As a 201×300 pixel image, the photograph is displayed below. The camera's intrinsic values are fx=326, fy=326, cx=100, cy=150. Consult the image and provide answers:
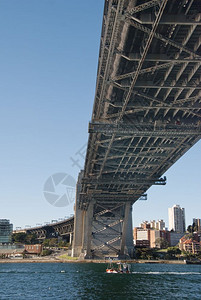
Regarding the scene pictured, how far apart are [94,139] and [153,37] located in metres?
21.4

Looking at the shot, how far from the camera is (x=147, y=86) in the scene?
1251 inches

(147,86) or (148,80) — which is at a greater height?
(148,80)

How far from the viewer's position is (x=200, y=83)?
3144 centimetres

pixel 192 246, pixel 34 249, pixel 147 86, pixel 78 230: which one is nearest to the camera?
pixel 147 86

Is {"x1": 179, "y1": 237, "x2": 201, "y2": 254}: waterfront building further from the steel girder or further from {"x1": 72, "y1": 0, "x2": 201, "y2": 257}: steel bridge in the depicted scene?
the steel girder

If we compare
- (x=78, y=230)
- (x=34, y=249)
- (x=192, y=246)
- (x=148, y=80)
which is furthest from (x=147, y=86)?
(x=192, y=246)

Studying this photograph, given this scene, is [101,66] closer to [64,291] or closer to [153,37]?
[153,37]

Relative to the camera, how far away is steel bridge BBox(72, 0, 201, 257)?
933 inches

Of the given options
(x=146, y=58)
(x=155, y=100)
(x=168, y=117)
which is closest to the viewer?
(x=146, y=58)

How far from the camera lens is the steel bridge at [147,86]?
77.8ft

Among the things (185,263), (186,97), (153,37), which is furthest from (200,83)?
(185,263)

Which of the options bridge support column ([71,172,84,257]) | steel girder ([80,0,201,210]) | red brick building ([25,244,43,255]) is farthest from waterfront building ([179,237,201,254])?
steel girder ([80,0,201,210])

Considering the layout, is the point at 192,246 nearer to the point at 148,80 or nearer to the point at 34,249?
the point at 34,249

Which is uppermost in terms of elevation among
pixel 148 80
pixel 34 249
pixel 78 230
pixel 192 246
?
pixel 148 80
